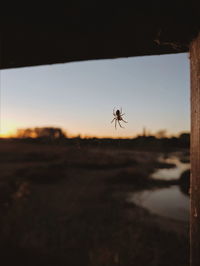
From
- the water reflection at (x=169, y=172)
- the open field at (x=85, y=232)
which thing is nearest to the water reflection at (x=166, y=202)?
the open field at (x=85, y=232)

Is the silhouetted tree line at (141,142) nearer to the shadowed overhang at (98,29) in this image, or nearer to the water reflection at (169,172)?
the shadowed overhang at (98,29)

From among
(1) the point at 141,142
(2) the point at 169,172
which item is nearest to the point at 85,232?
(1) the point at 141,142

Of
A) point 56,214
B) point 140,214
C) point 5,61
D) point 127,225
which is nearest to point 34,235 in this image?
point 56,214

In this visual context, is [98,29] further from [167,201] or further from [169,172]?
[169,172]

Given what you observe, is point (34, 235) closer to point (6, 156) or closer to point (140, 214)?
point (140, 214)

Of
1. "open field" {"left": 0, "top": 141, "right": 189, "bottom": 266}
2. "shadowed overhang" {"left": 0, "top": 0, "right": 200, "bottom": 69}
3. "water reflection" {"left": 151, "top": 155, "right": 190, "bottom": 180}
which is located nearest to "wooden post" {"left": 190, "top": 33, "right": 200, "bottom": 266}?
"shadowed overhang" {"left": 0, "top": 0, "right": 200, "bottom": 69}

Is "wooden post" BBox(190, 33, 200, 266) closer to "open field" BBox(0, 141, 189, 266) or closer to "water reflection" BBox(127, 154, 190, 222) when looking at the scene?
"open field" BBox(0, 141, 189, 266)
